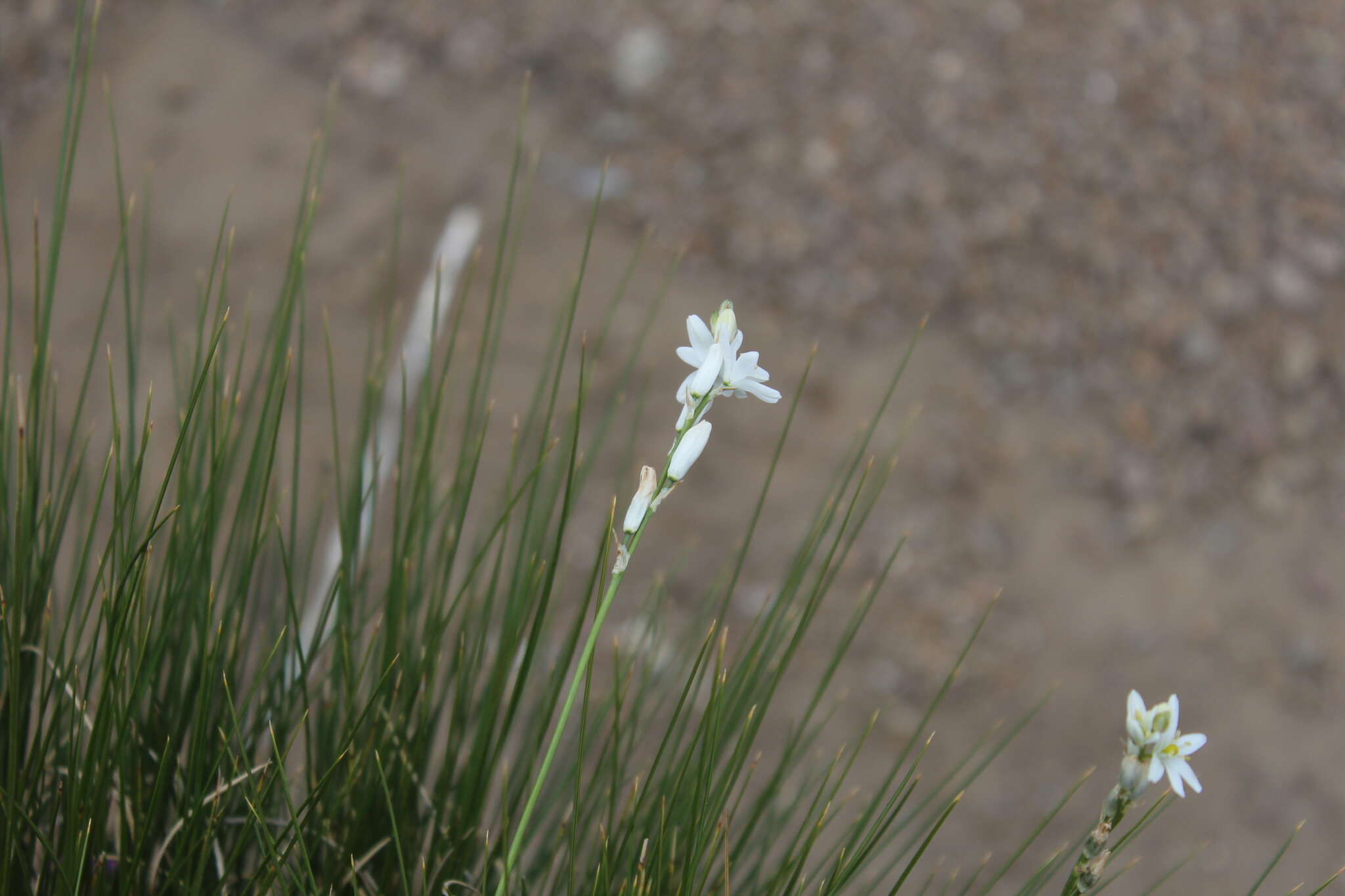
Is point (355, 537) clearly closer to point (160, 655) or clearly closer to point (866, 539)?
point (160, 655)

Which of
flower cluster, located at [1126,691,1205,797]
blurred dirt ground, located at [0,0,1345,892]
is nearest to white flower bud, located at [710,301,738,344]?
flower cluster, located at [1126,691,1205,797]

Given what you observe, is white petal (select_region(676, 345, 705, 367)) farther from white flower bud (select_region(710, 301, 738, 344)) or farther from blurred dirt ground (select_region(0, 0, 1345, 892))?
blurred dirt ground (select_region(0, 0, 1345, 892))

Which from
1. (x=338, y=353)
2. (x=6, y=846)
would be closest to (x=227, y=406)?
(x=6, y=846)

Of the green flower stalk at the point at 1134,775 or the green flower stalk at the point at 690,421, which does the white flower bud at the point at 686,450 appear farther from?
the green flower stalk at the point at 1134,775

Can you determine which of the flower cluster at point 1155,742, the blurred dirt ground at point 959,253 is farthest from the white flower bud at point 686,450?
the blurred dirt ground at point 959,253

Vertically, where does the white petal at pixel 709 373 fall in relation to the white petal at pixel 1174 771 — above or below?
above

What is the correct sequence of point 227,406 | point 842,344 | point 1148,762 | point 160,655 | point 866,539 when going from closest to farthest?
point 1148,762, point 160,655, point 227,406, point 866,539, point 842,344
